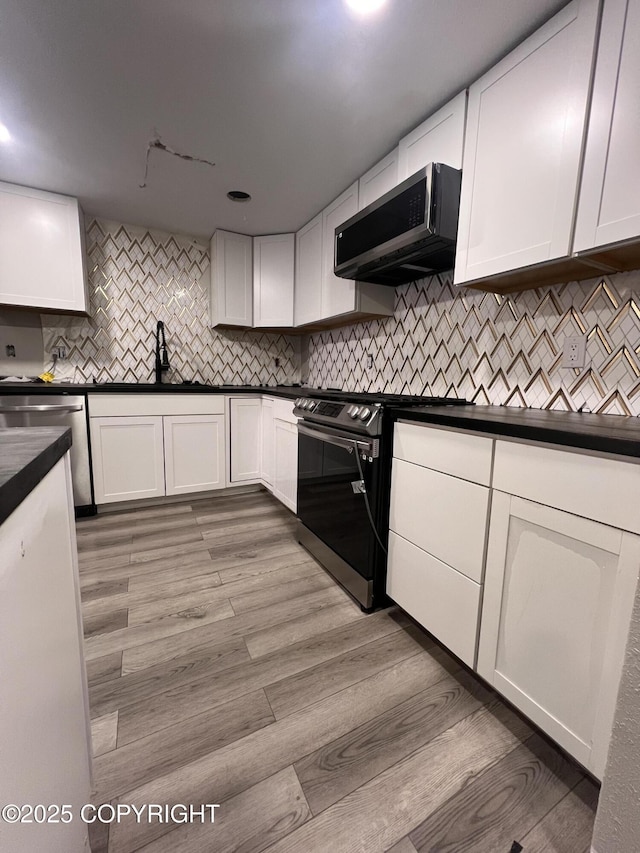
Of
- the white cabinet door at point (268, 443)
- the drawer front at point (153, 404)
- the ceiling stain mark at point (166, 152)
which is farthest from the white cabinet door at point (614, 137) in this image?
the drawer front at point (153, 404)

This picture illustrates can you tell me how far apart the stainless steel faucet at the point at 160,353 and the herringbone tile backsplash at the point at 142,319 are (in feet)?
0.17

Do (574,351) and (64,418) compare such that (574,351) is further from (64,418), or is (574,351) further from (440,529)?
(64,418)

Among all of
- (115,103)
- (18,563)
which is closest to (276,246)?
(115,103)

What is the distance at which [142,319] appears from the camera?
3.11 m

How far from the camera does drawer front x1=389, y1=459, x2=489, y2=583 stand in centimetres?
114

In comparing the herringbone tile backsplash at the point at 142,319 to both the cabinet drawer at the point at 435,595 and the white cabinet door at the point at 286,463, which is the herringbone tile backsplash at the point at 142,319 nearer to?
the white cabinet door at the point at 286,463

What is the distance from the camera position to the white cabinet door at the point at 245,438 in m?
2.95

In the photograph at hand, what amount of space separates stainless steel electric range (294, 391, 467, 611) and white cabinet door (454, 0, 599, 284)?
683mm

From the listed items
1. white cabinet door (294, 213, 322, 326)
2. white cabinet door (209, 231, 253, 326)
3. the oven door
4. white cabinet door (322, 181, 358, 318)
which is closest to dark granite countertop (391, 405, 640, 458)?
the oven door

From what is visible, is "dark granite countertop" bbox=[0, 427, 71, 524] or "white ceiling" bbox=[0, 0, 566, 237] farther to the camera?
"white ceiling" bbox=[0, 0, 566, 237]

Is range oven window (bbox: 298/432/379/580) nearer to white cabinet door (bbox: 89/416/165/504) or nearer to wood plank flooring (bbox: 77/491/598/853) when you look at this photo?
wood plank flooring (bbox: 77/491/598/853)

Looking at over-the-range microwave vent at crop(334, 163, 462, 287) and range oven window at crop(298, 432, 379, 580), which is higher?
over-the-range microwave vent at crop(334, 163, 462, 287)

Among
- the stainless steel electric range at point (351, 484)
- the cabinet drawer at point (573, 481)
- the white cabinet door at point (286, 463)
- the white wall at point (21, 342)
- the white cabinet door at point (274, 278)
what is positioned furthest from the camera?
the white cabinet door at point (274, 278)

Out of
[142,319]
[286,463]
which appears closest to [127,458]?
[286,463]
